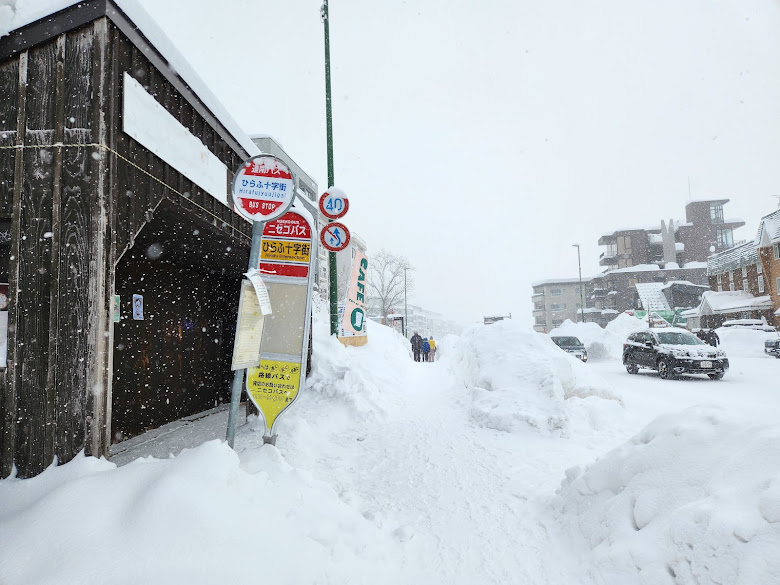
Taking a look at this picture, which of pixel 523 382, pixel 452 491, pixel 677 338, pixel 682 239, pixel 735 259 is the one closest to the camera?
pixel 452 491

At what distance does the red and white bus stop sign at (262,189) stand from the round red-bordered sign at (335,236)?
502 cm

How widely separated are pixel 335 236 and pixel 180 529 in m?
7.34

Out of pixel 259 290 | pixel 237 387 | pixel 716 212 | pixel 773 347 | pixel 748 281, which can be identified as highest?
pixel 716 212

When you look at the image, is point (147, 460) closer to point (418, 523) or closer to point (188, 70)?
point (418, 523)

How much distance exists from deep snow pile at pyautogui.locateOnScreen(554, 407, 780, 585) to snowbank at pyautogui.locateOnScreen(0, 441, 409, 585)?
174 cm

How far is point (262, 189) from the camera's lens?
409cm

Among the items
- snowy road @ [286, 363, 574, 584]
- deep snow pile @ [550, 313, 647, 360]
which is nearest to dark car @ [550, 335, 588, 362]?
deep snow pile @ [550, 313, 647, 360]

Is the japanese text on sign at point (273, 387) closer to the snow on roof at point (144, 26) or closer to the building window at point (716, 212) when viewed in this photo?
the snow on roof at point (144, 26)

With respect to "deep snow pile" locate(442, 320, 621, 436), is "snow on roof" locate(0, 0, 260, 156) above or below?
above

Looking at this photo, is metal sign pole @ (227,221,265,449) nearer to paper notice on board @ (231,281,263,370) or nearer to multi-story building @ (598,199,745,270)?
paper notice on board @ (231,281,263,370)

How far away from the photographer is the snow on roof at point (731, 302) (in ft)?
112

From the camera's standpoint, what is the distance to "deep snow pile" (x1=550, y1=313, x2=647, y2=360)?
88.3ft

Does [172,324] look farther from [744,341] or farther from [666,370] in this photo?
[744,341]

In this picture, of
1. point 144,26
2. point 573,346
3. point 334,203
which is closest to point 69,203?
point 144,26
